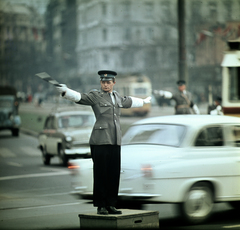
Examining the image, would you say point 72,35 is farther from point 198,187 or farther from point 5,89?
point 198,187

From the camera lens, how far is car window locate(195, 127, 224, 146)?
8.32m

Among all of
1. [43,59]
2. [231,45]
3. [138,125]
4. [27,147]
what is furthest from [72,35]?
[138,125]

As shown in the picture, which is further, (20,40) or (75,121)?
(20,40)

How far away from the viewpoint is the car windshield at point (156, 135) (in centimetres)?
830

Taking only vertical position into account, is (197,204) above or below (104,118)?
below

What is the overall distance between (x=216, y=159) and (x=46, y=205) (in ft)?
10.7

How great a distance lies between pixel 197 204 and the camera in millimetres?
7793

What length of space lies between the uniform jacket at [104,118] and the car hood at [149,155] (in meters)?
1.10

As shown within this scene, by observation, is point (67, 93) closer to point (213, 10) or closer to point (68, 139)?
point (68, 139)

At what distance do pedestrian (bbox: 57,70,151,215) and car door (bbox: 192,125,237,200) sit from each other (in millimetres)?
1533

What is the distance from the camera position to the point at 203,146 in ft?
27.1

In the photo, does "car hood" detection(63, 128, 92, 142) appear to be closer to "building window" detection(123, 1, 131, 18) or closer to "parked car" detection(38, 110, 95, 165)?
"parked car" detection(38, 110, 95, 165)

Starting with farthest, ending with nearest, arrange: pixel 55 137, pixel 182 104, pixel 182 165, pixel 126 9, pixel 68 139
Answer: pixel 126 9, pixel 55 137, pixel 68 139, pixel 182 104, pixel 182 165

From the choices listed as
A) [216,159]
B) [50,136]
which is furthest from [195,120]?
[50,136]
